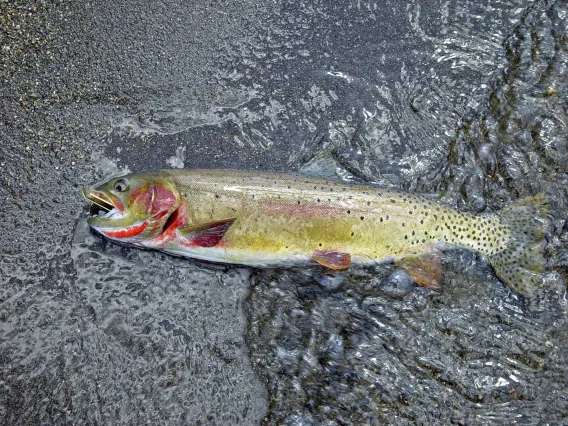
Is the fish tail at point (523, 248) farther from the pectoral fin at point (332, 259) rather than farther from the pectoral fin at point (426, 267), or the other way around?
the pectoral fin at point (332, 259)

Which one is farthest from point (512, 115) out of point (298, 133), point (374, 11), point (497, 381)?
point (497, 381)

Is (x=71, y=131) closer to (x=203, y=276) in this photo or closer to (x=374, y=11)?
(x=203, y=276)

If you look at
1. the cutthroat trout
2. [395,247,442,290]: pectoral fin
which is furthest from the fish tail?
[395,247,442,290]: pectoral fin

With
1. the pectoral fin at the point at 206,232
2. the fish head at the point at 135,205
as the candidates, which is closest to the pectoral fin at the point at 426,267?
the pectoral fin at the point at 206,232

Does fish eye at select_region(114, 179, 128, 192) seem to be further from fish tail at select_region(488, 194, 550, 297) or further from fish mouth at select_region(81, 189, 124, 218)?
fish tail at select_region(488, 194, 550, 297)

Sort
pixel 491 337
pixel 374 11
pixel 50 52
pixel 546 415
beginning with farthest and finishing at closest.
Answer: pixel 374 11 < pixel 50 52 < pixel 491 337 < pixel 546 415

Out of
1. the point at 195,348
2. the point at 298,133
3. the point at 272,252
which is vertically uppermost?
the point at 298,133

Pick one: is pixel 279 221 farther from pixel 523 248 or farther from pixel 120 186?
pixel 523 248
